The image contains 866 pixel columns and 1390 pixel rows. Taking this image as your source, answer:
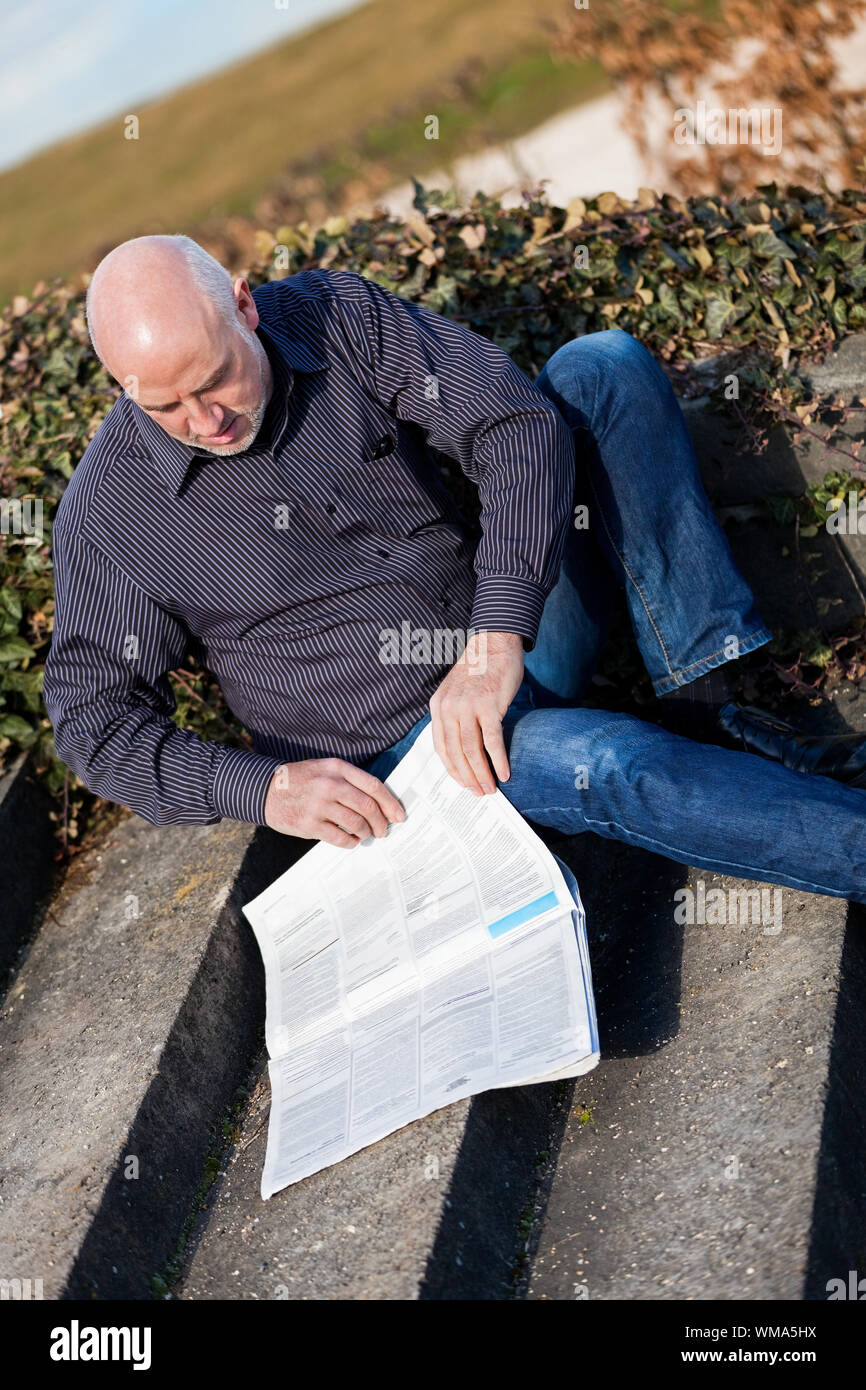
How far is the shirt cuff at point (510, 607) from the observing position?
2389mm

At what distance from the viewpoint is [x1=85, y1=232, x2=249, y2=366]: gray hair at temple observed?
92.0 inches

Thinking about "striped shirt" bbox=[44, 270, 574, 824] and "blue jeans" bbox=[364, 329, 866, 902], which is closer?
"blue jeans" bbox=[364, 329, 866, 902]

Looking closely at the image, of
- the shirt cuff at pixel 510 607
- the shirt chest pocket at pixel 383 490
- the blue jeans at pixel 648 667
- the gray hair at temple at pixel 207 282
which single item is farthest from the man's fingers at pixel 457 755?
the gray hair at temple at pixel 207 282

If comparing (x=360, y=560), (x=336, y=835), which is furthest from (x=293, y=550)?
Answer: (x=336, y=835)

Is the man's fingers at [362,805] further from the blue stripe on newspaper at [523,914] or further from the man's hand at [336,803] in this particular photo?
the blue stripe on newspaper at [523,914]

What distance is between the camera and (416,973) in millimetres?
2312

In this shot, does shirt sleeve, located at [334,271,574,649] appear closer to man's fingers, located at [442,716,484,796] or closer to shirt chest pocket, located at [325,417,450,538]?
shirt chest pocket, located at [325,417,450,538]

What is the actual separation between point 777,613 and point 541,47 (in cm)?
1486

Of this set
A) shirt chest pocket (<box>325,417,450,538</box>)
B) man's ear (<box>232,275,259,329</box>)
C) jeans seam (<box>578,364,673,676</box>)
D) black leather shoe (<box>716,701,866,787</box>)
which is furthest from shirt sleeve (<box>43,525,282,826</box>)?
black leather shoe (<box>716,701,866,787</box>)

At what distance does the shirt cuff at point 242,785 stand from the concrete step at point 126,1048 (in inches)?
13.0

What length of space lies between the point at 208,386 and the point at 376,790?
82 cm

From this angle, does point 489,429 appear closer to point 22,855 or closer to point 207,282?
point 207,282
